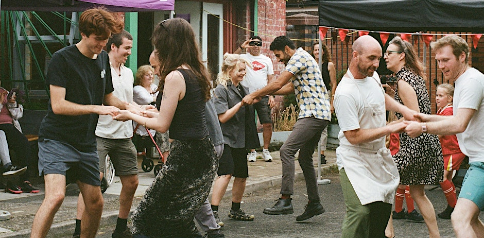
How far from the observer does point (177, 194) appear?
16.6 ft

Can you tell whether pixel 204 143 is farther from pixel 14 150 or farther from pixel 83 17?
pixel 14 150

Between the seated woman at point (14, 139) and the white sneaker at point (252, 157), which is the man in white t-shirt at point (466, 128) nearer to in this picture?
the seated woman at point (14, 139)

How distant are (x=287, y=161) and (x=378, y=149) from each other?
117 inches

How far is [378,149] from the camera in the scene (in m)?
5.35

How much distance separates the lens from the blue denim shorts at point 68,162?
5684 mm

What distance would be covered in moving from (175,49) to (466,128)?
7.28 feet

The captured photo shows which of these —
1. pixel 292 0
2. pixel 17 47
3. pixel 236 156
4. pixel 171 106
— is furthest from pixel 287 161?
pixel 292 0

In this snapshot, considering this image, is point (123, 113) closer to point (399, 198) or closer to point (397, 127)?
point (397, 127)

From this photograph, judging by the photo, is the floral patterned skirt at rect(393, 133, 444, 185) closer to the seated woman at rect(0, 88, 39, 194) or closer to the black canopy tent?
the black canopy tent

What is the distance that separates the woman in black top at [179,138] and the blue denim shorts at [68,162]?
75 centimetres

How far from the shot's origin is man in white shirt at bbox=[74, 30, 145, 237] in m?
7.03

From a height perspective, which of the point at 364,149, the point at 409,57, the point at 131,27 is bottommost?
the point at 364,149

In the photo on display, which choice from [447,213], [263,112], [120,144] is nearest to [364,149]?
[120,144]

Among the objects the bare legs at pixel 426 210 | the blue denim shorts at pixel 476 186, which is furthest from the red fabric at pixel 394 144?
the blue denim shorts at pixel 476 186
